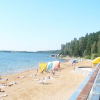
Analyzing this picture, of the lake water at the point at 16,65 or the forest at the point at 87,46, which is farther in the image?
the forest at the point at 87,46

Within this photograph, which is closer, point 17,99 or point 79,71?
point 17,99

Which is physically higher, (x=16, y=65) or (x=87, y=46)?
(x=87, y=46)

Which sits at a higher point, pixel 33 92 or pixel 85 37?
pixel 85 37

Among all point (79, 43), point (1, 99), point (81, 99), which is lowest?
point (1, 99)

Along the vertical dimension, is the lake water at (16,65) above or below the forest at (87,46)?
below

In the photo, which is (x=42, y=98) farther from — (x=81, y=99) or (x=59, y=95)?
(x=81, y=99)

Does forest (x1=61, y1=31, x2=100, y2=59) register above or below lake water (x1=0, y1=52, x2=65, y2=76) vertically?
above

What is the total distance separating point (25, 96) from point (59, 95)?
130 inches

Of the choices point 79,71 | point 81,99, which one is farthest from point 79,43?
point 81,99

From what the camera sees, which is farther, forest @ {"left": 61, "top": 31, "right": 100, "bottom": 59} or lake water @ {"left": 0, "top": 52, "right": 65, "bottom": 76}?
forest @ {"left": 61, "top": 31, "right": 100, "bottom": 59}

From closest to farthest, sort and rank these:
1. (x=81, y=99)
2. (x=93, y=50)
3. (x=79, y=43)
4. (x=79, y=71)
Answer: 1. (x=81, y=99)
2. (x=79, y=71)
3. (x=93, y=50)
4. (x=79, y=43)

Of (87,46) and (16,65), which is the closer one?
(16,65)

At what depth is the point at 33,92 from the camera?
44.0 feet

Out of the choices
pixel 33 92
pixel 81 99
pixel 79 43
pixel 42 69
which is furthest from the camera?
pixel 79 43
